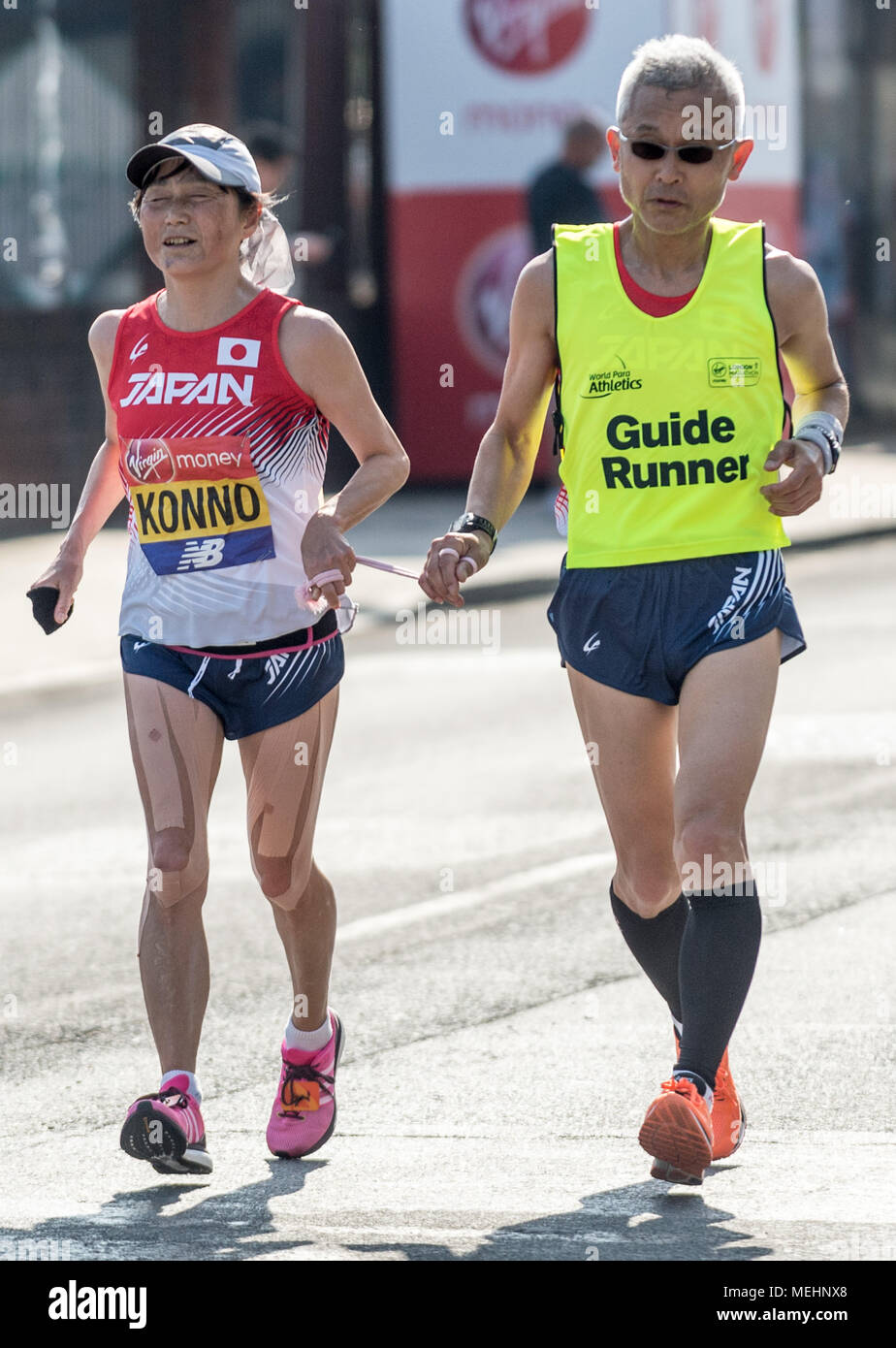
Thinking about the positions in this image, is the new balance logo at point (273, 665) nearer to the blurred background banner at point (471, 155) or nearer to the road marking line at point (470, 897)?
the road marking line at point (470, 897)

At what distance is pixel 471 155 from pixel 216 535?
48.2ft

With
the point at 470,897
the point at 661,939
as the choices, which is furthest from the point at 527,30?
the point at 661,939

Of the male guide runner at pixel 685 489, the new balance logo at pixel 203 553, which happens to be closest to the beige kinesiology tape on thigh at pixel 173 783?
the new balance logo at pixel 203 553

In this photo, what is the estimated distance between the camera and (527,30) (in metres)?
18.9

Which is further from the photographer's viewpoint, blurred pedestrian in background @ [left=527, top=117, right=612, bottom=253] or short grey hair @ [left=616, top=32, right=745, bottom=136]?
blurred pedestrian in background @ [left=527, top=117, right=612, bottom=253]

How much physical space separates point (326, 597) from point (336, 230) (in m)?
15.7

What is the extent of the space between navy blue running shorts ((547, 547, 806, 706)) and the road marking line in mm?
2576

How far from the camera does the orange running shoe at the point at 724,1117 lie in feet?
15.6

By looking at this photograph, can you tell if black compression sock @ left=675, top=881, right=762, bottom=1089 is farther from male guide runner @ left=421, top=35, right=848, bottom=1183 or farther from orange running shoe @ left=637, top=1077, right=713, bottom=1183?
orange running shoe @ left=637, top=1077, right=713, bottom=1183

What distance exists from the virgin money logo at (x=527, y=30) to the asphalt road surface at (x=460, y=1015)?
888 cm

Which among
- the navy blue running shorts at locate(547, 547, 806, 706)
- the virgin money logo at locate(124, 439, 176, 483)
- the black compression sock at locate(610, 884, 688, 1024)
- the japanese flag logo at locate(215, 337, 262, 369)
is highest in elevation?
the japanese flag logo at locate(215, 337, 262, 369)

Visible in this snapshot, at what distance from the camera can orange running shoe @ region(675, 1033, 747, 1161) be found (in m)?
4.77

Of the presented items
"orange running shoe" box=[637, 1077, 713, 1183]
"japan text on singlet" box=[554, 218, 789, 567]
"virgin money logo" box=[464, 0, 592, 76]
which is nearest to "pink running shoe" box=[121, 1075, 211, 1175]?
"orange running shoe" box=[637, 1077, 713, 1183]
